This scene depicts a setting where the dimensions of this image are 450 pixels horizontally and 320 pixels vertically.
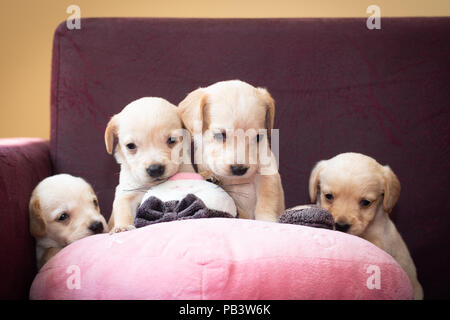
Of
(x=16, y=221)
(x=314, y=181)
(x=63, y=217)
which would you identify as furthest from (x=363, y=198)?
(x=16, y=221)

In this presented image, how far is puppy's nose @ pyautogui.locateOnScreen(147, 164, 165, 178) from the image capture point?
1.37 meters

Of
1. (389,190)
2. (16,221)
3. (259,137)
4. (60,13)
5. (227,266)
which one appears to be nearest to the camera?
(227,266)

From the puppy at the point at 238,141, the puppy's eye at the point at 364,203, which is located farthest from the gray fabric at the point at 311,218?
the puppy's eye at the point at 364,203

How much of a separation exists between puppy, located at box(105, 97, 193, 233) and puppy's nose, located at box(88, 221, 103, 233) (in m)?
0.05

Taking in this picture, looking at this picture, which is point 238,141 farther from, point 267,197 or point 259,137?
point 267,197

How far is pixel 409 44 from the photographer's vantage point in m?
1.76

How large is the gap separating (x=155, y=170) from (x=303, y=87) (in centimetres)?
71

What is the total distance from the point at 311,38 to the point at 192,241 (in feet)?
3.51

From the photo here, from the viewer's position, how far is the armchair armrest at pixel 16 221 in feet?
4.00

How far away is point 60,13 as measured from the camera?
7.39ft

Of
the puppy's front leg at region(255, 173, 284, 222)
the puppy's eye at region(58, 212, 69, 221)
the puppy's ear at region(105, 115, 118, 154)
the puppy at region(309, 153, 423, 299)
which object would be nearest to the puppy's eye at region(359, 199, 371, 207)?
the puppy at region(309, 153, 423, 299)

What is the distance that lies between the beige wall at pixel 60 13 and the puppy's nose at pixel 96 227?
45.2 inches

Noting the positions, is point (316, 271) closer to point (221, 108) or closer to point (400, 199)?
point (221, 108)
